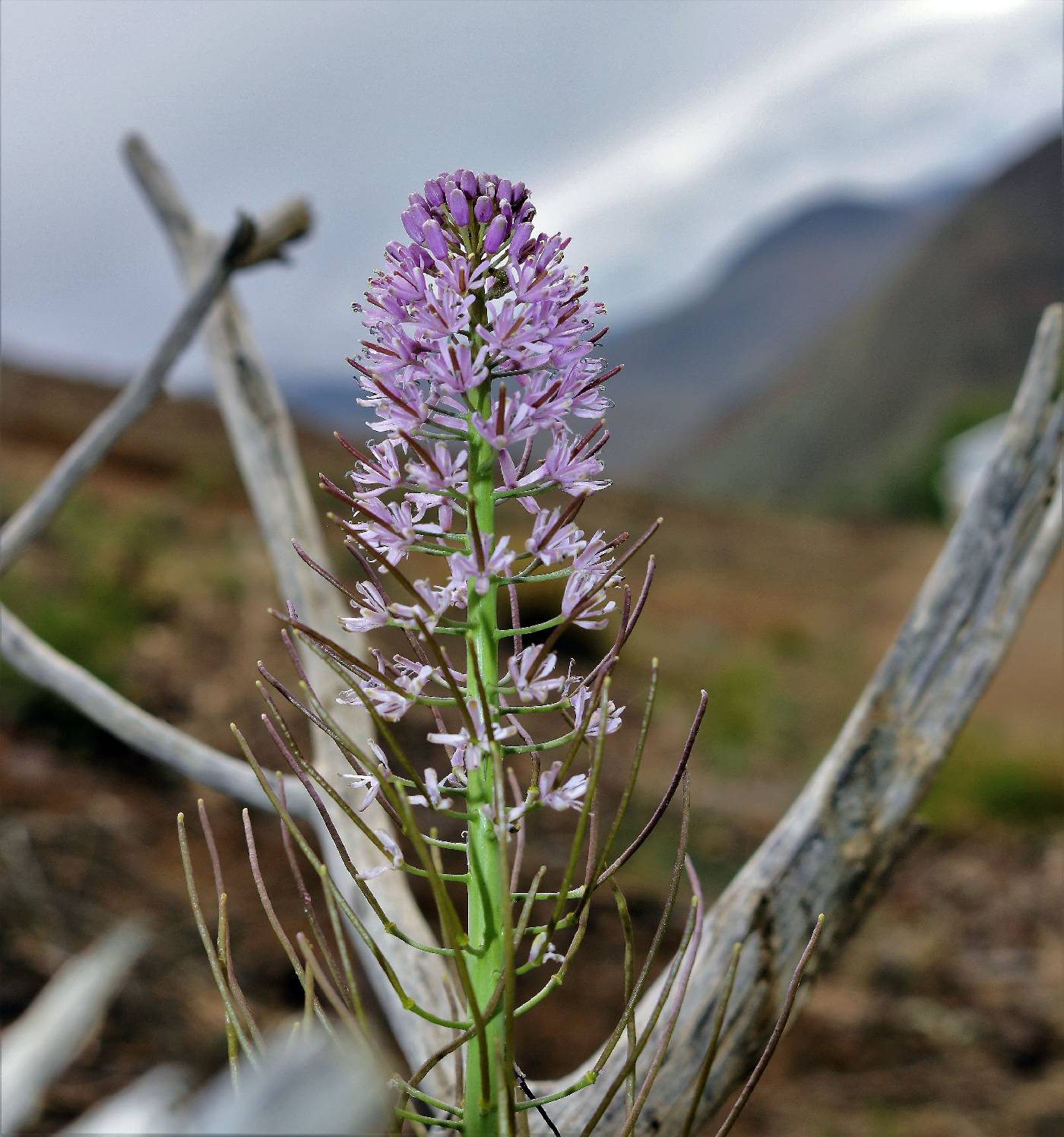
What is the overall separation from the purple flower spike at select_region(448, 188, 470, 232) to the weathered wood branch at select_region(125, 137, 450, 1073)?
2.24 ft

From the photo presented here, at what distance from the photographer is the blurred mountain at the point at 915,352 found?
56062mm

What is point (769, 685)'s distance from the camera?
9586mm

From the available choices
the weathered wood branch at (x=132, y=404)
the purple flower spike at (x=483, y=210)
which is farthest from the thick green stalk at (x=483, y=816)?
the weathered wood branch at (x=132, y=404)

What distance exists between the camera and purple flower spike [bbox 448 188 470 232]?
1.16 m

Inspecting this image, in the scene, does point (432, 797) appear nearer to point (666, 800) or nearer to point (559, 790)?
point (559, 790)

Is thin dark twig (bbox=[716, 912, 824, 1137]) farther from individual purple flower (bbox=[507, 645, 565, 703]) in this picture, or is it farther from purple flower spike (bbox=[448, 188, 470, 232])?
purple flower spike (bbox=[448, 188, 470, 232])

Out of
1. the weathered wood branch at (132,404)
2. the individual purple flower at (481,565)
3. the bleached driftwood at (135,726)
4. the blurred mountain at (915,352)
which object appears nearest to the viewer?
the individual purple flower at (481,565)

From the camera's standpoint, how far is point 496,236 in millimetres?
1145

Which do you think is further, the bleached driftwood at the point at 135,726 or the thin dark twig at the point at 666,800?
the bleached driftwood at the point at 135,726

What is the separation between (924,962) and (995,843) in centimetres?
186

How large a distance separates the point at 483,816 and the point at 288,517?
1.75m

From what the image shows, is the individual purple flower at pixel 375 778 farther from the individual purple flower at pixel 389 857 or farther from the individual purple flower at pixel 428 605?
the individual purple flower at pixel 428 605

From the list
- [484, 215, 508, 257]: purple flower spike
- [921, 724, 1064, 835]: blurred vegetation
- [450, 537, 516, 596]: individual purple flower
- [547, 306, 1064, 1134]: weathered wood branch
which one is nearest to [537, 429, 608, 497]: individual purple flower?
[450, 537, 516, 596]: individual purple flower

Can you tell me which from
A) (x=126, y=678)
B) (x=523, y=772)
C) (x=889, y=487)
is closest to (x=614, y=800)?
(x=523, y=772)
